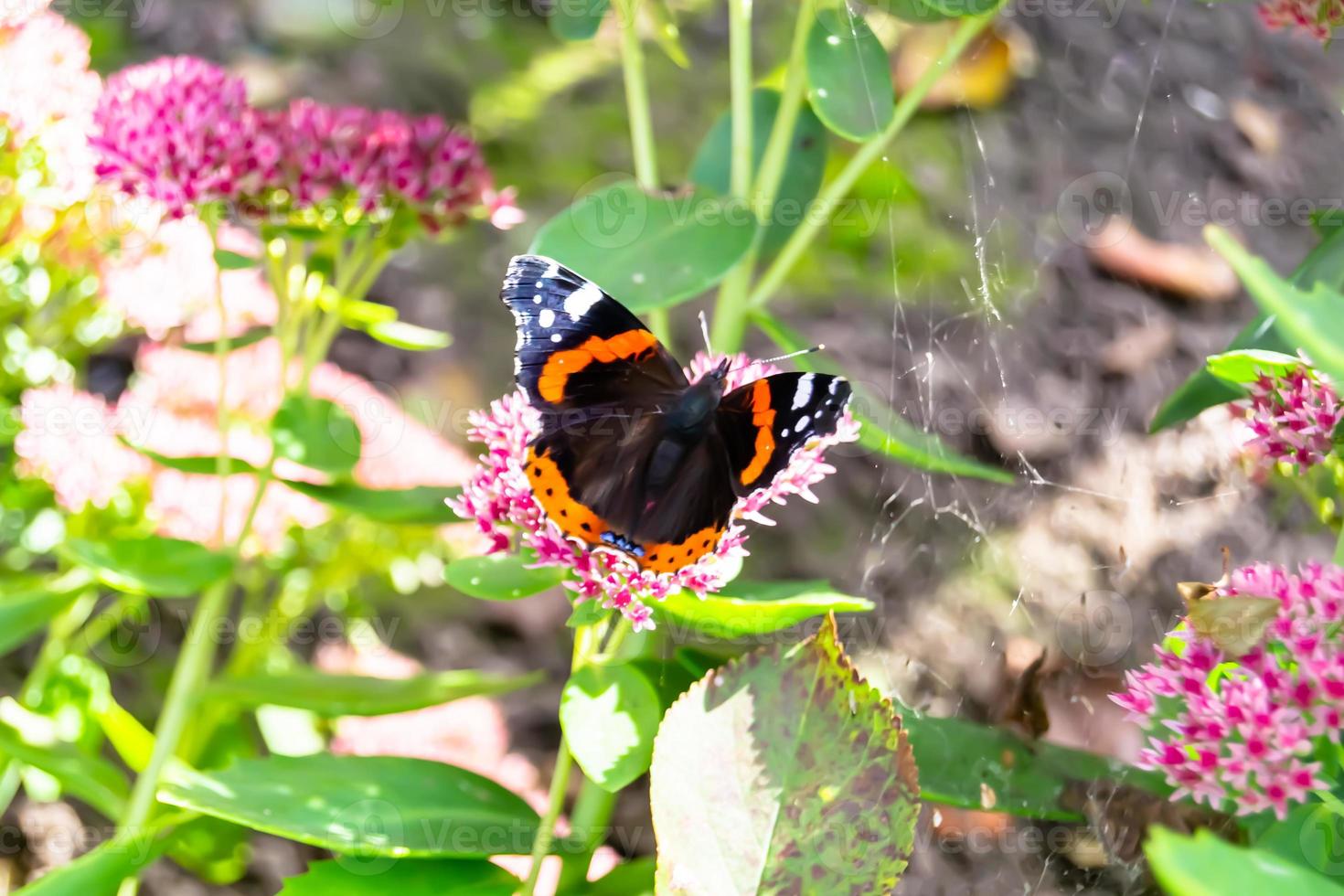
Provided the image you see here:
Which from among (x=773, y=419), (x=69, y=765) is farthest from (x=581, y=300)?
(x=69, y=765)

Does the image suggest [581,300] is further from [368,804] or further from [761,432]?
[368,804]

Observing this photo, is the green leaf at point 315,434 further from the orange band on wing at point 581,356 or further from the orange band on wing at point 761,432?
the orange band on wing at point 761,432

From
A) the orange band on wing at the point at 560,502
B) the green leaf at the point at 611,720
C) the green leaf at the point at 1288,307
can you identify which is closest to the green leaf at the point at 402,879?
the green leaf at the point at 611,720

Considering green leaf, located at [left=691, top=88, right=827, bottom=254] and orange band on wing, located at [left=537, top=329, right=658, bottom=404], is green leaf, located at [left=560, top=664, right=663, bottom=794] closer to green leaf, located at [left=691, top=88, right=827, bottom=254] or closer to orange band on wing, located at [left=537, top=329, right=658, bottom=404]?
orange band on wing, located at [left=537, top=329, right=658, bottom=404]

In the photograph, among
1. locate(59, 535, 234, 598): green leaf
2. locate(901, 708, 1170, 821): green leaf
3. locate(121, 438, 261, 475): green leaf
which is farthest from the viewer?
locate(121, 438, 261, 475): green leaf

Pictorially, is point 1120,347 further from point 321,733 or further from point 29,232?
point 29,232

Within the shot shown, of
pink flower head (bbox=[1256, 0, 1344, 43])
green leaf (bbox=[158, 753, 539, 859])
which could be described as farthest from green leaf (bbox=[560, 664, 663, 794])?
pink flower head (bbox=[1256, 0, 1344, 43])

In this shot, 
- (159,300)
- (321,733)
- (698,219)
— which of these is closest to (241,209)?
(159,300)
